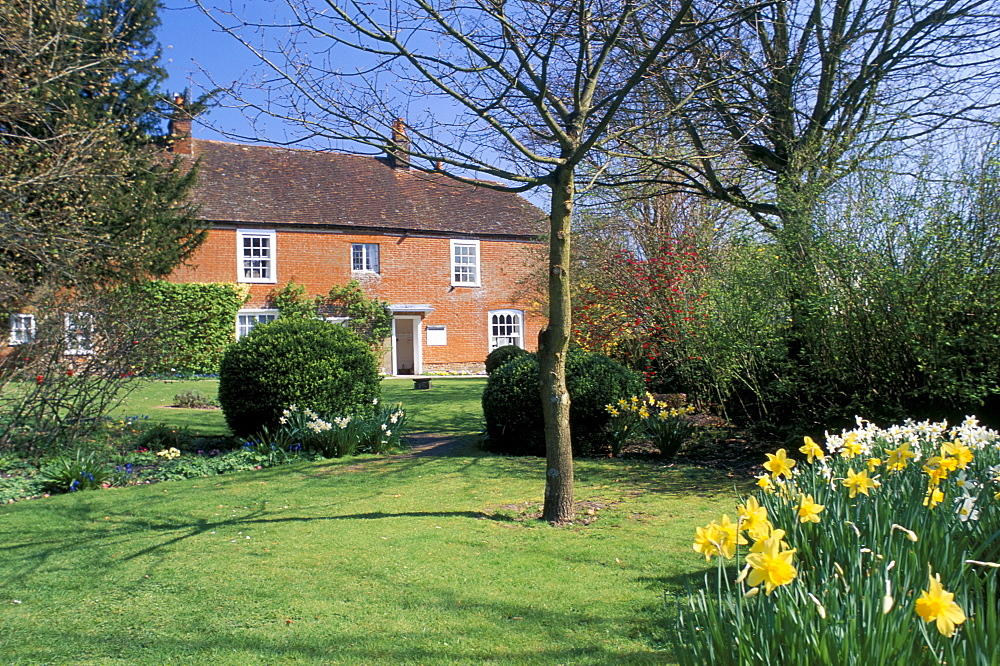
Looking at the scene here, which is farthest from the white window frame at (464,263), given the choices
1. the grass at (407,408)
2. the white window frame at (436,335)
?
the grass at (407,408)

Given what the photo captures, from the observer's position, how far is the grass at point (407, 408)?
12.0 metres

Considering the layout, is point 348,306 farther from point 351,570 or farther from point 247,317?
point 351,570

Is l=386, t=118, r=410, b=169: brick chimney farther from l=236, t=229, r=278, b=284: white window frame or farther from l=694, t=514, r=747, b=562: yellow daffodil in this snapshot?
l=236, t=229, r=278, b=284: white window frame

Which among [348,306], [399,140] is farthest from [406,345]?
[399,140]

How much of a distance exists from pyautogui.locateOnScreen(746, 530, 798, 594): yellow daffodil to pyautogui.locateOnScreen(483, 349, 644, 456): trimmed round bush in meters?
6.89

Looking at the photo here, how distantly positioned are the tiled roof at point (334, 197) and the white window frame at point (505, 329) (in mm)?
3362

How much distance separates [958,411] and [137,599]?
734cm

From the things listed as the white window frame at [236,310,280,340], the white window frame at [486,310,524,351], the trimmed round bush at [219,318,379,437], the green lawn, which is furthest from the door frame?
the green lawn

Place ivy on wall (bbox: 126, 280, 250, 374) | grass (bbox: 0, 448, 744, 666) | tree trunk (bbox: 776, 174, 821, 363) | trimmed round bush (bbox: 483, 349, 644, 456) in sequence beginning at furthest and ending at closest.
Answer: ivy on wall (bbox: 126, 280, 250, 374) → trimmed round bush (bbox: 483, 349, 644, 456) → tree trunk (bbox: 776, 174, 821, 363) → grass (bbox: 0, 448, 744, 666)

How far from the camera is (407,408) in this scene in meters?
14.5

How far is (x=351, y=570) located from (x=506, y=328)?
84.0ft

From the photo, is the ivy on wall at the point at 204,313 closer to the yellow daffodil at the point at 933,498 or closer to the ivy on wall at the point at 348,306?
the ivy on wall at the point at 348,306

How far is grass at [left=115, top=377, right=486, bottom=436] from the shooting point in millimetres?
12047

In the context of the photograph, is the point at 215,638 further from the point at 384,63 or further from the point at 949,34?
the point at 949,34
